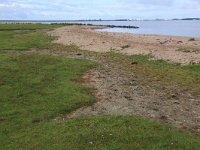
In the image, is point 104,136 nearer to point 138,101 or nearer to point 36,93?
point 138,101

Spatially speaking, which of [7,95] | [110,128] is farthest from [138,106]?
[7,95]

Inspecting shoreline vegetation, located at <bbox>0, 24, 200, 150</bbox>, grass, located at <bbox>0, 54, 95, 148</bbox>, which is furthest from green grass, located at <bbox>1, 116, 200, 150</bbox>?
grass, located at <bbox>0, 54, 95, 148</bbox>

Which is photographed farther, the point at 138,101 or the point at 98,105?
the point at 138,101

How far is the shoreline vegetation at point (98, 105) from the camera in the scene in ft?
49.4

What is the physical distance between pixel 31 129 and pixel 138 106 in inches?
244

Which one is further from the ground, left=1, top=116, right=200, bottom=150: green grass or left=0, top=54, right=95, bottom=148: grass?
left=1, top=116, right=200, bottom=150: green grass

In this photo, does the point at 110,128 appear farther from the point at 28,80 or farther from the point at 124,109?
the point at 28,80

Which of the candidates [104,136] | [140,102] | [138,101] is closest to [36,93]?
[138,101]

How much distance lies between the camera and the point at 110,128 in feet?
53.0

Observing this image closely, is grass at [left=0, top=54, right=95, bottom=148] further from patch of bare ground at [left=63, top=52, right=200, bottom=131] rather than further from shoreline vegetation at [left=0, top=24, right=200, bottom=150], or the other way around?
patch of bare ground at [left=63, top=52, right=200, bottom=131]

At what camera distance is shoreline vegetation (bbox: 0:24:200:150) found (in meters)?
15.1

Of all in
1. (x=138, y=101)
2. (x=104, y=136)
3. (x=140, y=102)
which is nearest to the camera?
(x=104, y=136)

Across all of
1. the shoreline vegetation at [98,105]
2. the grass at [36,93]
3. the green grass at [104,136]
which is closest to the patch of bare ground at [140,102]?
the shoreline vegetation at [98,105]

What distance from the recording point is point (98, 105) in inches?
806
